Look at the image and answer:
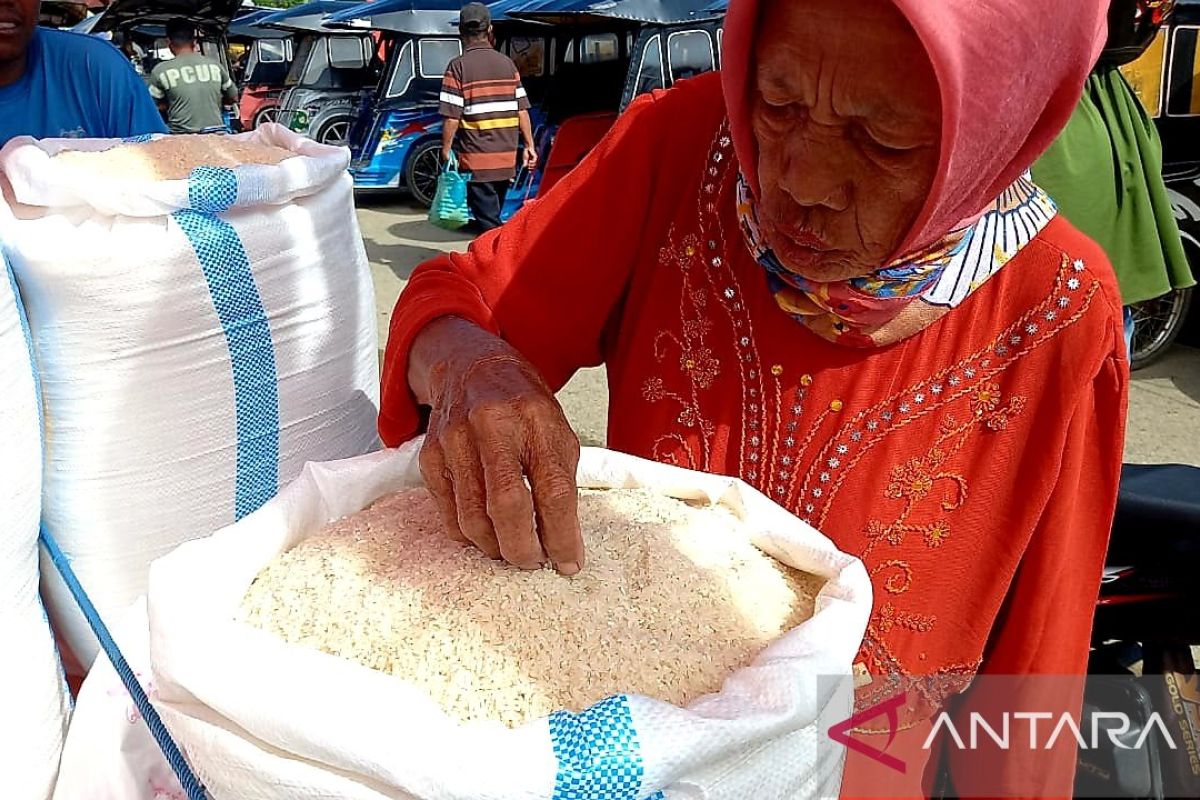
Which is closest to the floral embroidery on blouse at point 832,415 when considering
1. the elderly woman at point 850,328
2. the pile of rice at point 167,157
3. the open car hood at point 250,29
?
the elderly woman at point 850,328

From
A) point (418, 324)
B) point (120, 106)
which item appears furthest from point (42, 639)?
point (120, 106)

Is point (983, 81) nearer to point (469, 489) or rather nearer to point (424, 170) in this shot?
point (469, 489)

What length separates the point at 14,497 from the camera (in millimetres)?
932

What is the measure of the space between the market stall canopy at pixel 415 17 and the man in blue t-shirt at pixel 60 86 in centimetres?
643

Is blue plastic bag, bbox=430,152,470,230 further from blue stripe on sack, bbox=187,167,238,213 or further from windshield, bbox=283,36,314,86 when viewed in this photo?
blue stripe on sack, bbox=187,167,238,213

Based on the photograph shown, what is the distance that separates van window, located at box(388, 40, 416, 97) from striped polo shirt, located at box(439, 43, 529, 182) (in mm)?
1705

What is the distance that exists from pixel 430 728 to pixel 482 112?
6029mm

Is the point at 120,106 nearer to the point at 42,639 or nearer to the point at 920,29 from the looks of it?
the point at 42,639

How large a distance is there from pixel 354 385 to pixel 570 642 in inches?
32.2

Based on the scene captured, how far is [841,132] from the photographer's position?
2.66ft

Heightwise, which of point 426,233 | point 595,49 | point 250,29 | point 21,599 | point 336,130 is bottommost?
point 426,233

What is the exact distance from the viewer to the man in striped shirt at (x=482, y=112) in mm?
6012

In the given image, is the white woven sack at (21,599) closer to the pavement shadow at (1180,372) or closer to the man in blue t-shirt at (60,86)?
the man in blue t-shirt at (60,86)

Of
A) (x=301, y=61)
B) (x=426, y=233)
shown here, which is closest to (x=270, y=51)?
(x=301, y=61)
